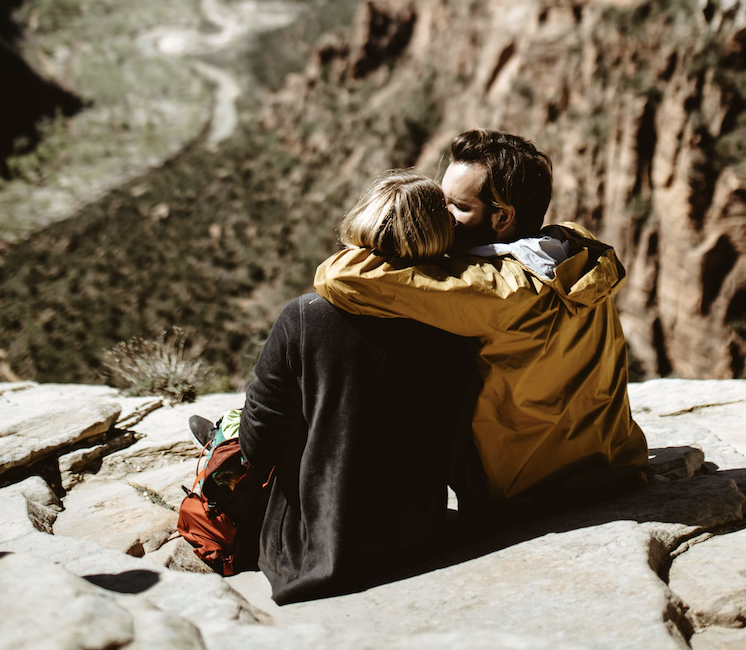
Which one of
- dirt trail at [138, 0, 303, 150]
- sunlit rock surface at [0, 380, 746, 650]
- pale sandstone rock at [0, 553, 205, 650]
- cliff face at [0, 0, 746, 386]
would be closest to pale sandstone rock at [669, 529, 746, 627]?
sunlit rock surface at [0, 380, 746, 650]

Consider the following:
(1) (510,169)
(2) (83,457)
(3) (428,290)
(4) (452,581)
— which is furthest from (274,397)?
(2) (83,457)

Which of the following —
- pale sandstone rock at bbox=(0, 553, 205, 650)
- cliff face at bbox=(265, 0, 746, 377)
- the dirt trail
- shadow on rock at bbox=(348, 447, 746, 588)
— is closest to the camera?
pale sandstone rock at bbox=(0, 553, 205, 650)

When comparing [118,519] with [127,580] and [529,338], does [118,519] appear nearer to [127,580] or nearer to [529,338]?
[127,580]

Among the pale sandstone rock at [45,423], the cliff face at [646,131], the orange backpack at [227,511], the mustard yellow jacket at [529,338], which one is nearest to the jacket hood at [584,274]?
the mustard yellow jacket at [529,338]

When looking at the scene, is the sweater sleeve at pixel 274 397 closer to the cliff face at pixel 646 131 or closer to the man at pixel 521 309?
the man at pixel 521 309

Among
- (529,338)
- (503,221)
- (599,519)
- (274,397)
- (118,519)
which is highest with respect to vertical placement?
(503,221)

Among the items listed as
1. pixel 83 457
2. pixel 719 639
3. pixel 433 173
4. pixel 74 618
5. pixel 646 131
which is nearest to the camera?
pixel 74 618

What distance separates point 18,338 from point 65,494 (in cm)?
1264

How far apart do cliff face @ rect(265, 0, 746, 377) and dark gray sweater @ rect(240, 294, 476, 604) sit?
379 inches

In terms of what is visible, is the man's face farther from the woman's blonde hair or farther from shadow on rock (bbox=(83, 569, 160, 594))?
shadow on rock (bbox=(83, 569, 160, 594))

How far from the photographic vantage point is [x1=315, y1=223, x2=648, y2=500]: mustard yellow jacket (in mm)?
1863

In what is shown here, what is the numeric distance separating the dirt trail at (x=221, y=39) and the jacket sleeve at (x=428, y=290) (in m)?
24.8

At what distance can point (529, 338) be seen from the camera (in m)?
2.05

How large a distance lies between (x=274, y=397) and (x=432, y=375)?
0.51m
